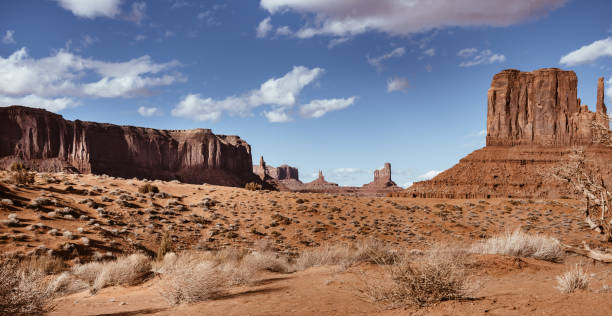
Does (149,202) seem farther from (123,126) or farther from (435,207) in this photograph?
(123,126)

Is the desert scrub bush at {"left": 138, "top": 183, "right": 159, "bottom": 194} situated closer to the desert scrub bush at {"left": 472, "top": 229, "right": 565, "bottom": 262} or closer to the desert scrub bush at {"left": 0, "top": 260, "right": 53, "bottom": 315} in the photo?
the desert scrub bush at {"left": 0, "top": 260, "right": 53, "bottom": 315}

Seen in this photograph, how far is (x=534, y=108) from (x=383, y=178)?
90.8 metres

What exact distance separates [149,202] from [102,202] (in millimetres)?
3212

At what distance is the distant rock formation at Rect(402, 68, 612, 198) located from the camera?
68500 millimetres

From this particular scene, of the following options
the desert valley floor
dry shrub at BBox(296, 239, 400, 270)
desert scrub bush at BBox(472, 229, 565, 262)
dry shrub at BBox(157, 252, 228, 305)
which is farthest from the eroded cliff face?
desert scrub bush at BBox(472, 229, 565, 262)

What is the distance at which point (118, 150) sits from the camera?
381ft

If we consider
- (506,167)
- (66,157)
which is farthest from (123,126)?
(506,167)

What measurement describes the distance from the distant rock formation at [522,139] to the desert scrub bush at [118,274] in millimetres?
60130

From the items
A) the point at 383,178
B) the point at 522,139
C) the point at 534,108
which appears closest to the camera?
the point at 522,139

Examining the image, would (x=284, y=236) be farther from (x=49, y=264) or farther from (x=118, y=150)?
(x=118, y=150)

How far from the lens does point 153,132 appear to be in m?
133

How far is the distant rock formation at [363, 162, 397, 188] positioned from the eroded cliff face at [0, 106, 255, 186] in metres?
62.4

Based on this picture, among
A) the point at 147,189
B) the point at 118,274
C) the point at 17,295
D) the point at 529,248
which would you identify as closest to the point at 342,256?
the point at 529,248

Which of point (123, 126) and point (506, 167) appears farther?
point (123, 126)
